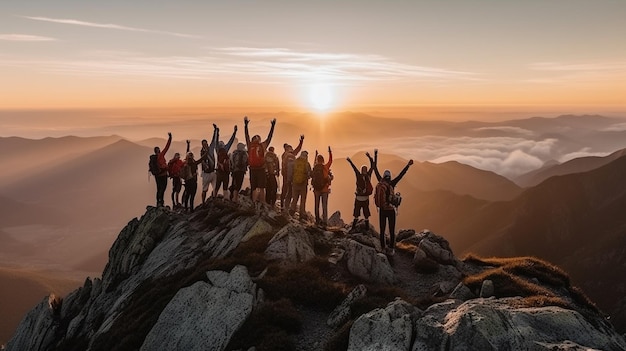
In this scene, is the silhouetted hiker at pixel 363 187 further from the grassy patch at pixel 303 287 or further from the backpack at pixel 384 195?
the grassy patch at pixel 303 287

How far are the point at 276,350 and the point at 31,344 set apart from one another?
25.9m

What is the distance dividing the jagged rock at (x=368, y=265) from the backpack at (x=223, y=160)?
12.3 metres

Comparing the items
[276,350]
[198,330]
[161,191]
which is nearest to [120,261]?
[161,191]

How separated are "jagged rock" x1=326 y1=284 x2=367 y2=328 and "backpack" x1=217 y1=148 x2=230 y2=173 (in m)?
16.0

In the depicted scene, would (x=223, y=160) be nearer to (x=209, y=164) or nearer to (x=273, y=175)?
(x=209, y=164)

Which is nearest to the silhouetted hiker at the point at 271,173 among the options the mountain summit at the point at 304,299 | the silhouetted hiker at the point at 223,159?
the mountain summit at the point at 304,299

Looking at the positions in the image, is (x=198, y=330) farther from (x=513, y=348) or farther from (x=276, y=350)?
(x=513, y=348)

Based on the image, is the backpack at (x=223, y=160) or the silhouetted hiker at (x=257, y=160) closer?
the silhouetted hiker at (x=257, y=160)

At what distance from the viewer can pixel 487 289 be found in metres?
17.2

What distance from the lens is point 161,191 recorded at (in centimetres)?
3303

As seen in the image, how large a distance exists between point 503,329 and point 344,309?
236 inches

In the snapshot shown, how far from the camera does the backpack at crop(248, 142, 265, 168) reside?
26.1 metres

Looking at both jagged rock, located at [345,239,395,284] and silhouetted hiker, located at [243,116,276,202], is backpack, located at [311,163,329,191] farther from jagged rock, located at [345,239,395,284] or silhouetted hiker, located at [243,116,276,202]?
jagged rock, located at [345,239,395,284]

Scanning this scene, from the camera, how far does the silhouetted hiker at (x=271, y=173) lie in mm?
27906
